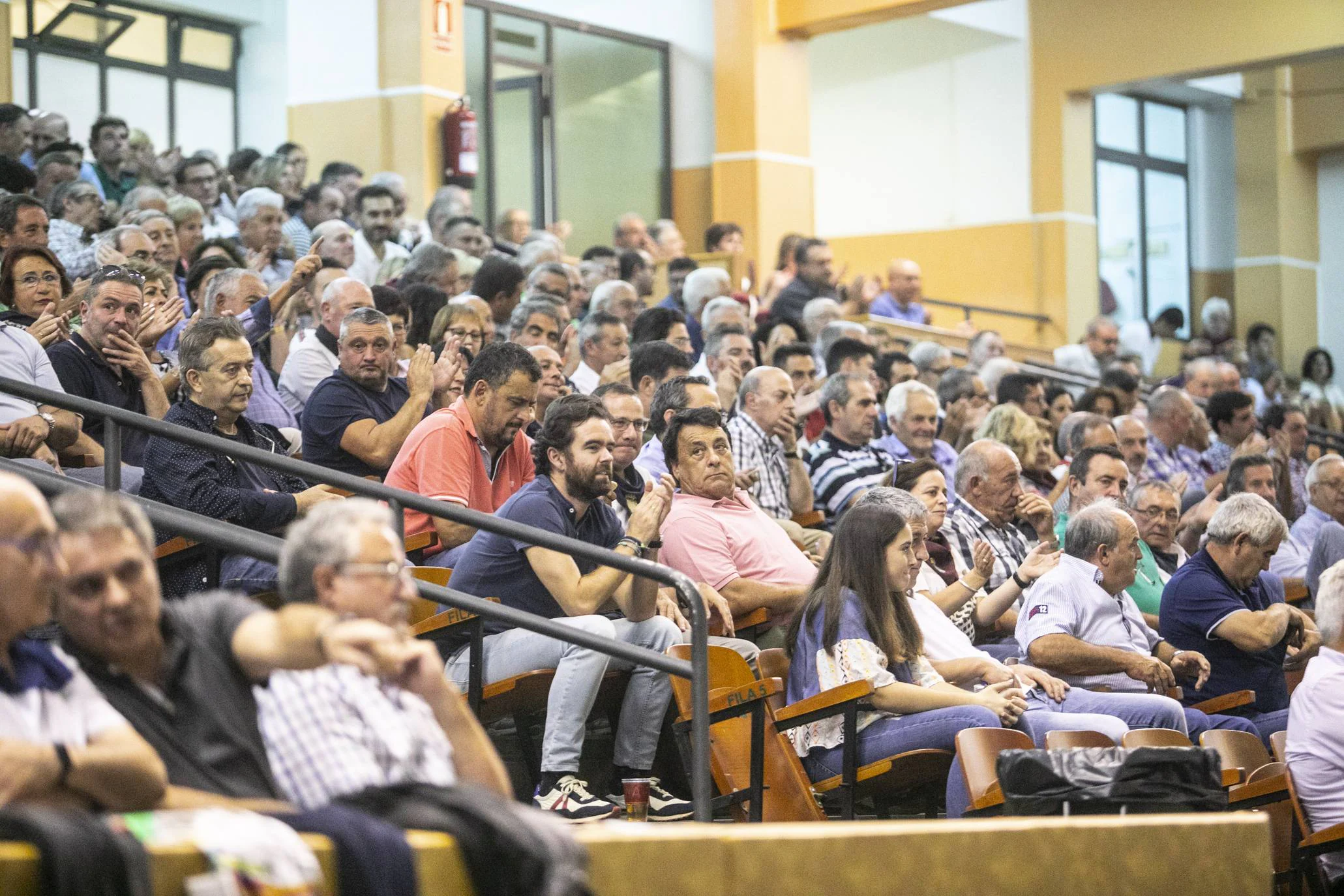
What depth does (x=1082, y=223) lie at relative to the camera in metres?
14.2

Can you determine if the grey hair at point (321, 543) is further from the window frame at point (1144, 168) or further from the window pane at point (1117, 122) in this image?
the window pane at point (1117, 122)

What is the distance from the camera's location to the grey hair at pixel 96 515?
2.39m

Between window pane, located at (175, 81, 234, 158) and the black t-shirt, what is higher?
window pane, located at (175, 81, 234, 158)

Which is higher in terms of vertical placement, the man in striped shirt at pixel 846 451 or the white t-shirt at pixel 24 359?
the white t-shirt at pixel 24 359

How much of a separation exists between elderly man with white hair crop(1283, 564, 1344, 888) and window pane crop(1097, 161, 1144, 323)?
11509mm

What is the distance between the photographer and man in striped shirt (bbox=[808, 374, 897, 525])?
20.7 feet

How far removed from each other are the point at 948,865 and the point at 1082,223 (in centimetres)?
1225

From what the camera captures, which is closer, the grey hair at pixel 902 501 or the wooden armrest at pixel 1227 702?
the grey hair at pixel 902 501

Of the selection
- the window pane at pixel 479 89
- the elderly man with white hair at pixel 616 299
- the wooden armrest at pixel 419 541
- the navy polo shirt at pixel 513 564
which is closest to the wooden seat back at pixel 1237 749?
the navy polo shirt at pixel 513 564

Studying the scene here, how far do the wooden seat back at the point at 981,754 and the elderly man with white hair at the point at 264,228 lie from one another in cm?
452

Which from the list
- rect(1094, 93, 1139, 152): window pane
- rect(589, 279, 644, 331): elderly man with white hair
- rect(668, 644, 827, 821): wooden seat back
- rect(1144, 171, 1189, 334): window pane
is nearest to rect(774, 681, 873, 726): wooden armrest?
rect(668, 644, 827, 821): wooden seat back

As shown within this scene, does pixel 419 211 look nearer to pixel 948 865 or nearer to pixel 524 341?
pixel 524 341

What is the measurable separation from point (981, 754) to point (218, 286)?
3.24 metres

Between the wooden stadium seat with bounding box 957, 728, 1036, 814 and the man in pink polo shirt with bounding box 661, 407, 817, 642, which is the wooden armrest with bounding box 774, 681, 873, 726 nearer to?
the wooden stadium seat with bounding box 957, 728, 1036, 814
